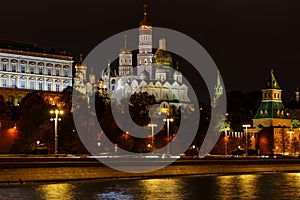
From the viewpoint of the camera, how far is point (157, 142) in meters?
93.8

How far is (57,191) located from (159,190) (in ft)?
17.8

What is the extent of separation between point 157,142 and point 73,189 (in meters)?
55.6

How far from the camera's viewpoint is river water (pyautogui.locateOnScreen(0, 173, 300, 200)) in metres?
34.7

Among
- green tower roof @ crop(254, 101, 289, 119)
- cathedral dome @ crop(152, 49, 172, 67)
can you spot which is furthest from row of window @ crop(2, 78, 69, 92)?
green tower roof @ crop(254, 101, 289, 119)

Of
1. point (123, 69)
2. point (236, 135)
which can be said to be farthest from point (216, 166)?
point (123, 69)

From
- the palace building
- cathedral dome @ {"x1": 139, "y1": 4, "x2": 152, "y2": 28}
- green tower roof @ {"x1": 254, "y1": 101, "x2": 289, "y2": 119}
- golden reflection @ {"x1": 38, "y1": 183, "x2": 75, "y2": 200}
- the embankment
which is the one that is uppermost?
cathedral dome @ {"x1": 139, "y1": 4, "x2": 152, "y2": 28}

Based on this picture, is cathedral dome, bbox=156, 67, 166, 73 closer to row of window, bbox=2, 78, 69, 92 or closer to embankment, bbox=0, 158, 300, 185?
row of window, bbox=2, 78, 69, 92

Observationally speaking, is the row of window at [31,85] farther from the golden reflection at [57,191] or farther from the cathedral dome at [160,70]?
the golden reflection at [57,191]

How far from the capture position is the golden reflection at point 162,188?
35.0 metres

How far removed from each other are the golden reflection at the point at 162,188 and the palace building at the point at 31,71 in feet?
311

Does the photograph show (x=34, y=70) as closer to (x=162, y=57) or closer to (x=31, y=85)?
(x=31, y=85)

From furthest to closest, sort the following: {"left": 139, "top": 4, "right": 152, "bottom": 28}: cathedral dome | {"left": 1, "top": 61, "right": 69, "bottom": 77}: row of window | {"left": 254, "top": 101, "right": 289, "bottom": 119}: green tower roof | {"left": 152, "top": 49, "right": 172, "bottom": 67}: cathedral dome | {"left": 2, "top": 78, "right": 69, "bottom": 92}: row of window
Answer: {"left": 152, "top": 49, "right": 172, "bottom": 67}: cathedral dome → {"left": 139, "top": 4, "right": 152, "bottom": 28}: cathedral dome → {"left": 1, "top": 61, "right": 69, "bottom": 77}: row of window → {"left": 2, "top": 78, "right": 69, "bottom": 92}: row of window → {"left": 254, "top": 101, "right": 289, "bottom": 119}: green tower roof

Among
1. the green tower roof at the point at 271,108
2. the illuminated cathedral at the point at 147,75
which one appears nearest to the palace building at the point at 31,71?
the illuminated cathedral at the point at 147,75

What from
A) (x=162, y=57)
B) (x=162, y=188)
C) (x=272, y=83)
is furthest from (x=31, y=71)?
(x=162, y=188)
